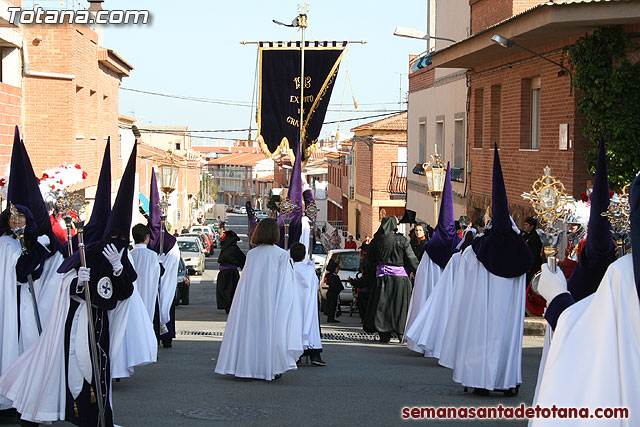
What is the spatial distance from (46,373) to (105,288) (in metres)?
0.75

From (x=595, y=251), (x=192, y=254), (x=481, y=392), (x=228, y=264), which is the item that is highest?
(x=595, y=251)

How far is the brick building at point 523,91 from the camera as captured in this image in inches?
618

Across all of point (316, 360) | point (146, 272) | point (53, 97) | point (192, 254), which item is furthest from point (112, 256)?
point (192, 254)

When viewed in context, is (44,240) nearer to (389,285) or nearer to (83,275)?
(83,275)

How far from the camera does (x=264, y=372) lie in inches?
400

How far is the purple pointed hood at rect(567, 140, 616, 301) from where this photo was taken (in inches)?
217

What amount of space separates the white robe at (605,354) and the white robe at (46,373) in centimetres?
425

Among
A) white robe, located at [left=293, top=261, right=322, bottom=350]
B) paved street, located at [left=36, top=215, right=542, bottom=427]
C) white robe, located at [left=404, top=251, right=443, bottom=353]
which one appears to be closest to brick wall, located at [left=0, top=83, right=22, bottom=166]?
paved street, located at [left=36, top=215, right=542, bottom=427]

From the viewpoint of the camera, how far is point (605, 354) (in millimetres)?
4086

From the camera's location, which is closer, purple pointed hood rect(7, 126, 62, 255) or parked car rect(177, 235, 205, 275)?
purple pointed hood rect(7, 126, 62, 255)

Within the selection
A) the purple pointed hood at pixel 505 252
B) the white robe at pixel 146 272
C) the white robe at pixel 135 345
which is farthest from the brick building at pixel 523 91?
the white robe at pixel 135 345

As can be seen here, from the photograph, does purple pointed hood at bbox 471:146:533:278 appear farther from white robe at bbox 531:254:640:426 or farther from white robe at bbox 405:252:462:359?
white robe at bbox 531:254:640:426

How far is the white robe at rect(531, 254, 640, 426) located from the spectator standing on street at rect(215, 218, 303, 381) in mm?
6127

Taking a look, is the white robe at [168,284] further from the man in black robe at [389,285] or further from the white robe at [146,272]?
the man in black robe at [389,285]
